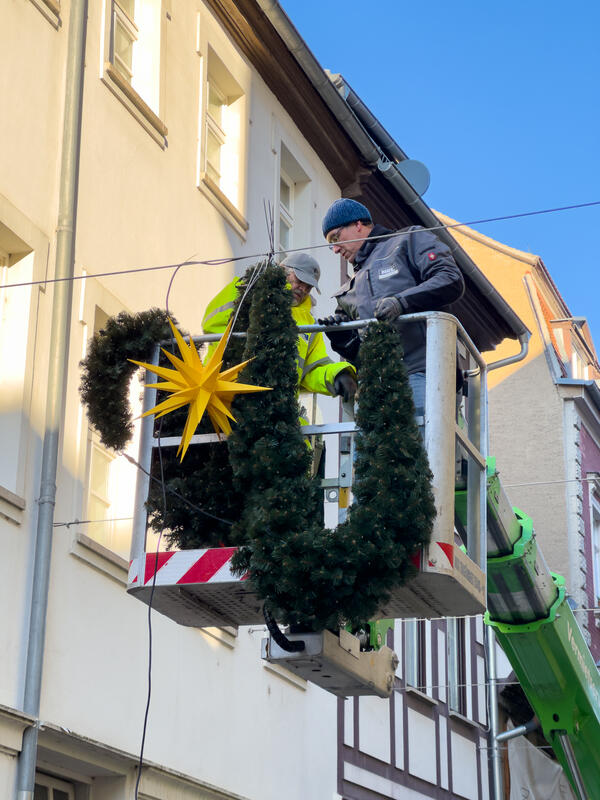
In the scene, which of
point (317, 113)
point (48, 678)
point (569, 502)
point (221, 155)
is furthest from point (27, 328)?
point (569, 502)

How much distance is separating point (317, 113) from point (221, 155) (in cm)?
227

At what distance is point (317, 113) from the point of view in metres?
16.1

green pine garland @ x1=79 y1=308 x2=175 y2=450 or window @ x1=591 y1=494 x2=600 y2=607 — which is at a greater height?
window @ x1=591 y1=494 x2=600 y2=607

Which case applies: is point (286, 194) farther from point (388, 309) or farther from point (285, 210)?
point (388, 309)

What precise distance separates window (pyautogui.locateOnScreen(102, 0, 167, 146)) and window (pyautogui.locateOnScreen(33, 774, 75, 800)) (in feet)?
17.4

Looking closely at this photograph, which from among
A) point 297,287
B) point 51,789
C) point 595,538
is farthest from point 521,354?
point 297,287

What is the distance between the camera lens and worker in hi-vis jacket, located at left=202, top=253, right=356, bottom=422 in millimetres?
7164

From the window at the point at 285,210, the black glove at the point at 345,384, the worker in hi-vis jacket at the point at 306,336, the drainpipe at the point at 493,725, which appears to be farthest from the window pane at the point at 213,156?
the drainpipe at the point at 493,725

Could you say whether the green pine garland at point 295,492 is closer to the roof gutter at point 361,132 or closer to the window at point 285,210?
the roof gutter at point 361,132

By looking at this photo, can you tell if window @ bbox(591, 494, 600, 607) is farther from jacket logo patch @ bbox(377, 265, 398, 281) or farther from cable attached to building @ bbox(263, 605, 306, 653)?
cable attached to building @ bbox(263, 605, 306, 653)

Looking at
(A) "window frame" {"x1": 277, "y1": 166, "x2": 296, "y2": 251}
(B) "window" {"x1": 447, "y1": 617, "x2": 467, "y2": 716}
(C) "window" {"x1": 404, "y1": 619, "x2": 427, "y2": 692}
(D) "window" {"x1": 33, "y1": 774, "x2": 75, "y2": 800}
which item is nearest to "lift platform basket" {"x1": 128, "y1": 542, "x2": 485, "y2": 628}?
(D) "window" {"x1": 33, "y1": 774, "x2": 75, "y2": 800}

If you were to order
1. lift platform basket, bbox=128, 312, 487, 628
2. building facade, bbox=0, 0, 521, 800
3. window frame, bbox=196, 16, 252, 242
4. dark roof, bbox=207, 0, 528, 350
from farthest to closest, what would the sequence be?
dark roof, bbox=207, 0, 528, 350 → window frame, bbox=196, 16, 252, 242 → building facade, bbox=0, 0, 521, 800 → lift platform basket, bbox=128, 312, 487, 628

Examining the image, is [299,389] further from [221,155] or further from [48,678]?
[221,155]

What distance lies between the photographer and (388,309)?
678cm
